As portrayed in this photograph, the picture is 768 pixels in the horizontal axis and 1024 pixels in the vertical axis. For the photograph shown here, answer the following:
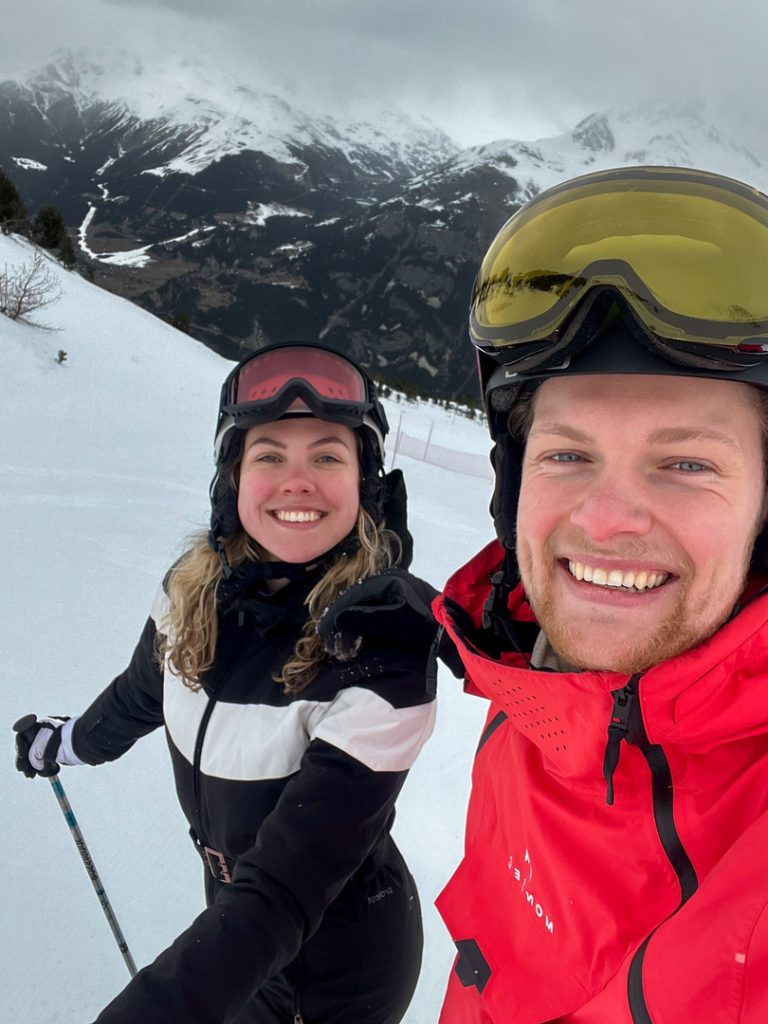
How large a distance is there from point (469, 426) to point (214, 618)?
20.4m

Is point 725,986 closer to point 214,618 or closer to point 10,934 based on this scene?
point 214,618

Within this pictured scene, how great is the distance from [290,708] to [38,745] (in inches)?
58.0

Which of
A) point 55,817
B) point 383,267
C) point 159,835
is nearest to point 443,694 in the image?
point 159,835

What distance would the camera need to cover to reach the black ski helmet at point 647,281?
1224 millimetres

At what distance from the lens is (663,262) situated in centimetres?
131

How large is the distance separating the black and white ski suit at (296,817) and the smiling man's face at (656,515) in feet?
1.77

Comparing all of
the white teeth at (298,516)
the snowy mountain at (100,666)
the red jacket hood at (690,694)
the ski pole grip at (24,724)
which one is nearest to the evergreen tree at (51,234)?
the snowy mountain at (100,666)

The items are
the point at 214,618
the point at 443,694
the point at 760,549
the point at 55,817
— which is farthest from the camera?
the point at 443,694

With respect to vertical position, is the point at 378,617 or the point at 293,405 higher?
the point at 293,405

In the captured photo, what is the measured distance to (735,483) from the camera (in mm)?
1180

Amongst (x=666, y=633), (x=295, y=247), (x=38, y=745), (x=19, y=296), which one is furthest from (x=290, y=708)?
(x=295, y=247)

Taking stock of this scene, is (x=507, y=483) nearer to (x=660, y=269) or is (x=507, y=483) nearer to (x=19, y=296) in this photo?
(x=660, y=269)

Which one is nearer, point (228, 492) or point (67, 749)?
point (228, 492)

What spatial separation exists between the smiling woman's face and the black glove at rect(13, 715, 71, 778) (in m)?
1.27
